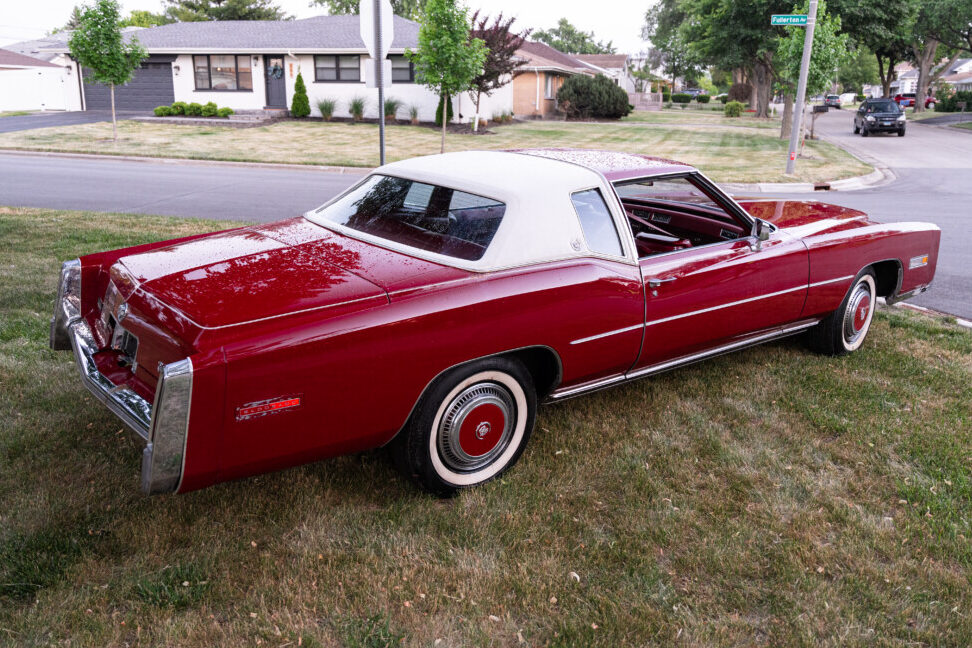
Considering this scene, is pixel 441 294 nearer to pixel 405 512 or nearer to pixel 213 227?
pixel 405 512

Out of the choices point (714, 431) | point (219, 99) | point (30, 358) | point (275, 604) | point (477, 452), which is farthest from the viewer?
point (219, 99)

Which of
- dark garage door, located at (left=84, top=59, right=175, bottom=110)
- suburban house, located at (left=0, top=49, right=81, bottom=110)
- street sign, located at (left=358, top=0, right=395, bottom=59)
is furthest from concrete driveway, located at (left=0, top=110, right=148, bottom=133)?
street sign, located at (left=358, top=0, right=395, bottom=59)

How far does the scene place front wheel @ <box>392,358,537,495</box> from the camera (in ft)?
10.8

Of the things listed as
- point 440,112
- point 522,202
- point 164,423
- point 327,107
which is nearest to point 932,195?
point 522,202

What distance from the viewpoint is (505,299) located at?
337cm

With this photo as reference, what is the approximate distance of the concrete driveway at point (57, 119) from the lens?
27094 mm

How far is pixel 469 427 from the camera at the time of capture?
343 cm

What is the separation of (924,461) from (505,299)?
7.64ft

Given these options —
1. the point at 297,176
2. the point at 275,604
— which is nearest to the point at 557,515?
the point at 275,604

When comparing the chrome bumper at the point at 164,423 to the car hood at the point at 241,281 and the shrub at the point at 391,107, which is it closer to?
the car hood at the point at 241,281

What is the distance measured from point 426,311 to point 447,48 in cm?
1945

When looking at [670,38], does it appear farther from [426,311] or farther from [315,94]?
[426,311]

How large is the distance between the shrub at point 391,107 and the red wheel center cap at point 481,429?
89.5ft

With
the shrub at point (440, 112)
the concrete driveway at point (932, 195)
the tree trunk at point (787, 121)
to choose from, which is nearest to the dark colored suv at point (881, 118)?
the concrete driveway at point (932, 195)
